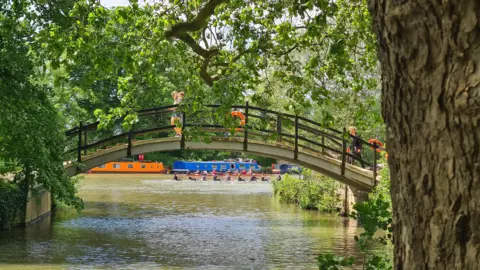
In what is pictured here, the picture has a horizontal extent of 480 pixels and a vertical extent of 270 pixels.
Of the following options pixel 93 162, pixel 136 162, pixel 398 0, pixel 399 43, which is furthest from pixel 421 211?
pixel 136 162

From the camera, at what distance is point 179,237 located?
16.7m

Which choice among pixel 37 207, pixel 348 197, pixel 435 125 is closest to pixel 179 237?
pixel 37 207

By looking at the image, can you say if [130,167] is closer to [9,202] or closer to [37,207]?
[37,207]

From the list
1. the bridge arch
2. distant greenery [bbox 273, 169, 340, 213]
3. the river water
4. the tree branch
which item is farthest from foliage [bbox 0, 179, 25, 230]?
distant greenery [bbox 273, 169, 340, 213]

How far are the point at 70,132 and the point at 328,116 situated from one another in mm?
11274

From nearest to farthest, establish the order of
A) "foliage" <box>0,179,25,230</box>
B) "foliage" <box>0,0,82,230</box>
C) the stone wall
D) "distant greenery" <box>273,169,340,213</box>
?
"foliage" <box>0,0,82,230</box> → "foliage" <box>0,179,25,230</box> → the stone wall → "distant greenery" <box>273,169,340,213</box>

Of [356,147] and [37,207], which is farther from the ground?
[356,147]

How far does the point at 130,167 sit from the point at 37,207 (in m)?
32.0

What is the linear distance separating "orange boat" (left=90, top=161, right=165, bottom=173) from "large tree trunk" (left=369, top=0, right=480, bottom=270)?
4911 cm

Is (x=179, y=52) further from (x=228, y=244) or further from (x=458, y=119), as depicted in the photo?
(x=458, y=119)

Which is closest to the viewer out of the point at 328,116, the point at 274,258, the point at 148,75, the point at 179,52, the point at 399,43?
the point at 399,43

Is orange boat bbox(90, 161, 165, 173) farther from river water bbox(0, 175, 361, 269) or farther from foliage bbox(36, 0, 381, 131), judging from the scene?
foliage bbox(36, 0, 381, 131)

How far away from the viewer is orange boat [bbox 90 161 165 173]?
167 feet

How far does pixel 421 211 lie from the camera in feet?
7.16
